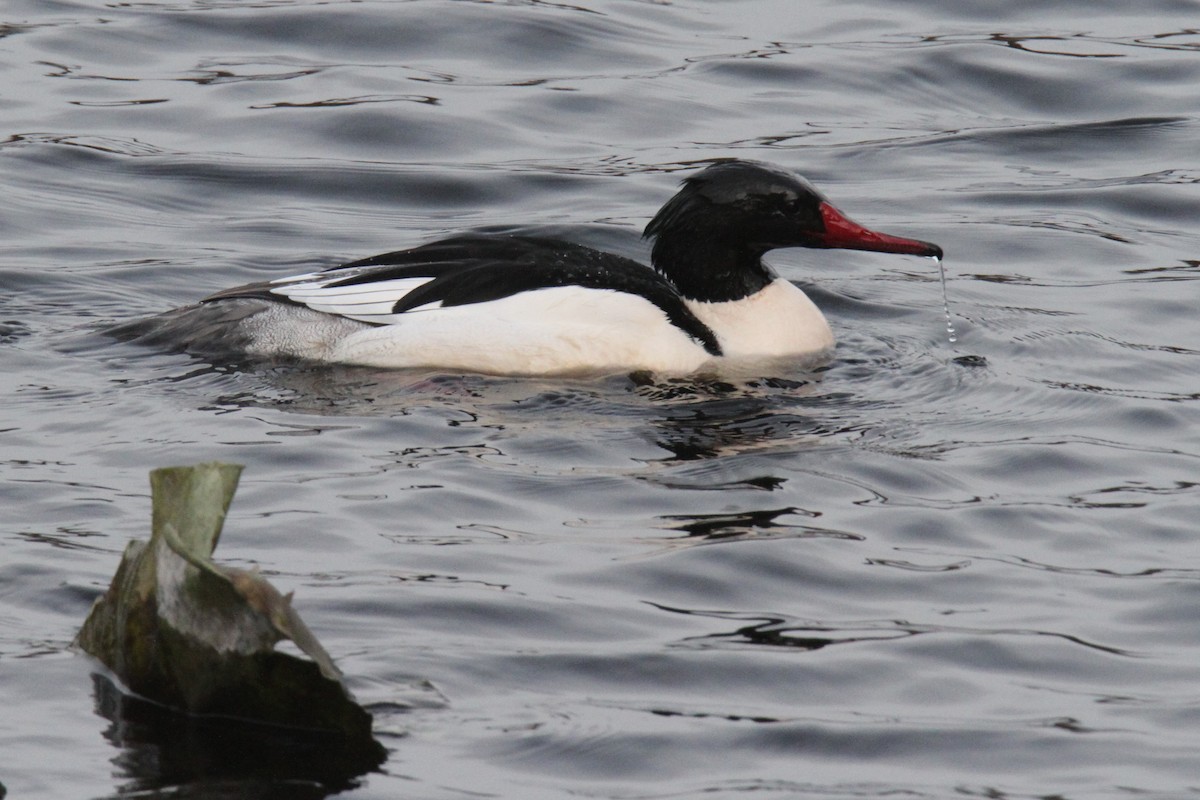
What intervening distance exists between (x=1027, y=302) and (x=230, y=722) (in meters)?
6.20

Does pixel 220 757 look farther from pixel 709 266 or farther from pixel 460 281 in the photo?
pixel 709 266

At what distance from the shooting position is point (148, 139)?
12.6m

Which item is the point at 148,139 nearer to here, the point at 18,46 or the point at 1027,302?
the point at 18,46

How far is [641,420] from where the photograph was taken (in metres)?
8.05

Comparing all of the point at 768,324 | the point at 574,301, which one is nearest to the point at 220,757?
the point at 574,301

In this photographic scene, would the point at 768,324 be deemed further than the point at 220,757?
Yes

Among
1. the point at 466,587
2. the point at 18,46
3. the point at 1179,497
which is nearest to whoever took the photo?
the point at 466,587

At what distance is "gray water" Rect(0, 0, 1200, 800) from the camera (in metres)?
5.06

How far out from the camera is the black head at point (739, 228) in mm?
8930

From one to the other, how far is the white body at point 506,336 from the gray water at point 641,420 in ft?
0.40

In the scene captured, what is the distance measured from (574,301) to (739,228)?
3.09 ft

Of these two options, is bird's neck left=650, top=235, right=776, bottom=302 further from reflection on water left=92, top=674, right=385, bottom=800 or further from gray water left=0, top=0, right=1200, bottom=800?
reflection on water left=92, top=674, right=385, bottom=800

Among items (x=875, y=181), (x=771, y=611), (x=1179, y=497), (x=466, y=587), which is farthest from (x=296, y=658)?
(x=875, y=181)

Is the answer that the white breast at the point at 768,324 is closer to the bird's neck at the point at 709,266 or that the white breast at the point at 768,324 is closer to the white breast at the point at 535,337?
the bird's neck at the point at 709,266
